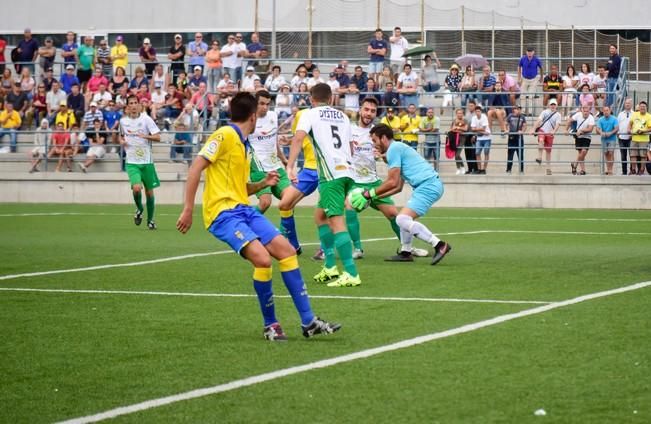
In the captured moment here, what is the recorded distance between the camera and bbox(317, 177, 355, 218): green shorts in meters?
12.4

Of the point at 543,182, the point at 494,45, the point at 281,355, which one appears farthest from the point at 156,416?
the point at 494,45

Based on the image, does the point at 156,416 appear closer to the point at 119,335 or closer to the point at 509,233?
the point at 119,335

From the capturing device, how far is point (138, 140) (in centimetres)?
2127

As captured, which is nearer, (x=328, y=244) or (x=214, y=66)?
(x=328, y=244)

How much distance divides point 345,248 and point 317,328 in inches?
133

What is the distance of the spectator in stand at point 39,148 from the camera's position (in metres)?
32.2

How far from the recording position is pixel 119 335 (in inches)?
360

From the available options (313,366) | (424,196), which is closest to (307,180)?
(424,196)

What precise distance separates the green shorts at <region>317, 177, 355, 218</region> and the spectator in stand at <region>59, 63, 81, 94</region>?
2310cm

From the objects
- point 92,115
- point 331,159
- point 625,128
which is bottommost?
point 331,159

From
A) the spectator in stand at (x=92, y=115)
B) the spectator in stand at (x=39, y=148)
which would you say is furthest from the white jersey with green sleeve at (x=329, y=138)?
the spectator in stand at (x=39, y=148)

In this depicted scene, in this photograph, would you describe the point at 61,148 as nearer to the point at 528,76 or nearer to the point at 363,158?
the point at 528,76

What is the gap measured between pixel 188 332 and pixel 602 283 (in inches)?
188

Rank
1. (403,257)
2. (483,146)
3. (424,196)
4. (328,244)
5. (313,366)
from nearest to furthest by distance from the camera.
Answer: (313,366)
(328,244)
(424,196)
(403,257)
(483,146)
